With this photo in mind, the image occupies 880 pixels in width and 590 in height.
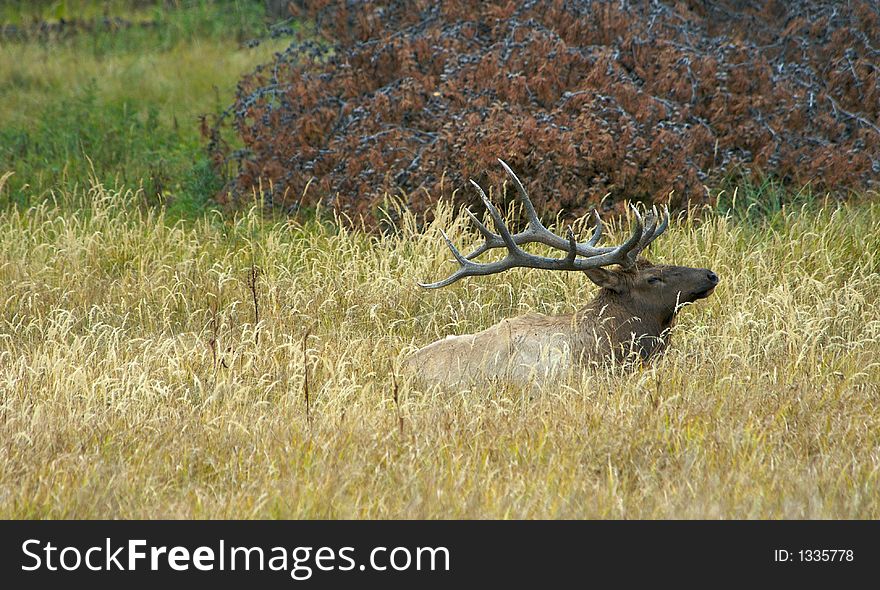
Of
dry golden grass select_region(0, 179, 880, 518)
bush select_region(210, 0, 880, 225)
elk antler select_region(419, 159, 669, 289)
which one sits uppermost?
bush select_region(210, 0, 880, 225)

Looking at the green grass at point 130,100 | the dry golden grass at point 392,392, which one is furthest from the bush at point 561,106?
the green grass at point 130,100

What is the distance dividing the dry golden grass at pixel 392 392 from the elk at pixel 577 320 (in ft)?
0.59

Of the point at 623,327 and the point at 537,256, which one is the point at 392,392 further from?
the point at 623,327

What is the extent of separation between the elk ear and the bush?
2.68m

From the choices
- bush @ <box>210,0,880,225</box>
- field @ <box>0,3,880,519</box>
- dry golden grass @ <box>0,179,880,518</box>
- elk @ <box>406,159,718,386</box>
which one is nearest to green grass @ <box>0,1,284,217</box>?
bush @ <box>210,0,880,225</box>

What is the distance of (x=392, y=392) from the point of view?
6266mm

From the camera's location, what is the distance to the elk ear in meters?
7.02

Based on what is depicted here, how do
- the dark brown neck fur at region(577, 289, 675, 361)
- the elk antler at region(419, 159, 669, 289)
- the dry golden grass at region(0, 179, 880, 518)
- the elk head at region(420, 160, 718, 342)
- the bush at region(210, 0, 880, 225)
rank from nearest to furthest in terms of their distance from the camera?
1. the dry golden grass at region(0, 179, 880, 518)
2. the elk antler at region(419, 159, 669, 289)
3. the elk head at region(420, 160, 718, 342)
4. the dark brown neck fur at region(577, 289, 675, 361)
5. the bush at region(210, 0, 880, 225)

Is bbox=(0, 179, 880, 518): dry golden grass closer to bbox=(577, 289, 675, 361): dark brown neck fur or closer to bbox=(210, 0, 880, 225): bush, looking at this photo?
bbox=(577, 289, 675, 361): dark brown neck fur

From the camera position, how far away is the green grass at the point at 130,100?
12.6 m

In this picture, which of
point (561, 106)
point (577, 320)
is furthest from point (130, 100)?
point (577, 320)

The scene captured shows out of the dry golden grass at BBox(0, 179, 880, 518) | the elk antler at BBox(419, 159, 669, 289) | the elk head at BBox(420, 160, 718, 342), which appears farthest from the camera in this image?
the elk head at BBox(420, 160, 718, 342)

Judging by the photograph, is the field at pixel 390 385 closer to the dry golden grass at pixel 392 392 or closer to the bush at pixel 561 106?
the dry golden grass at pixel 392 392

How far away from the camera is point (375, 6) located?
1223cm
